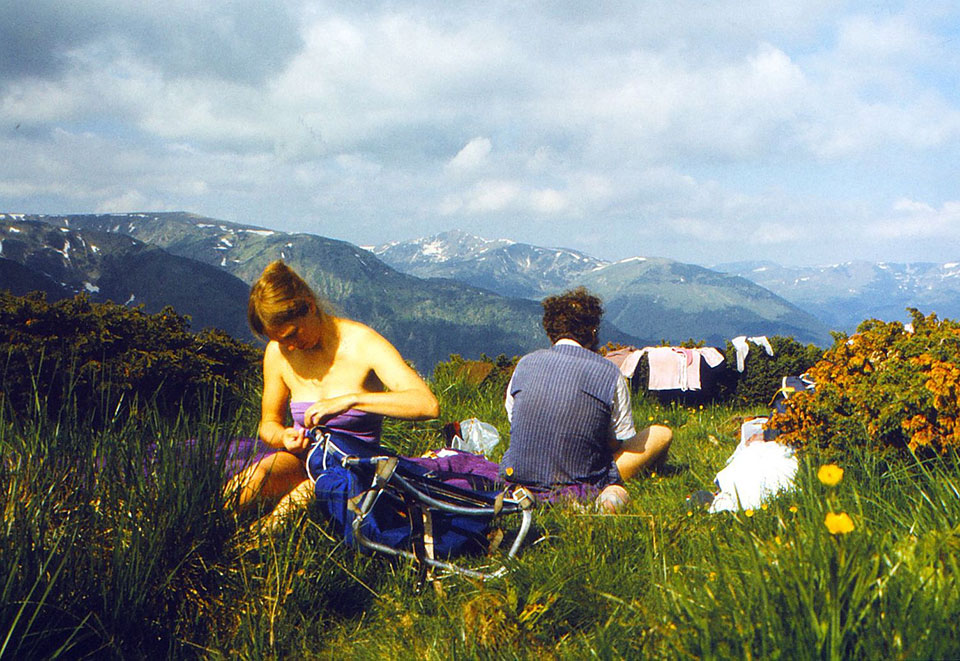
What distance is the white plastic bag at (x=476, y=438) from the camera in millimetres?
5781

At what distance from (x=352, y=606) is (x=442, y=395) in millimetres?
4446

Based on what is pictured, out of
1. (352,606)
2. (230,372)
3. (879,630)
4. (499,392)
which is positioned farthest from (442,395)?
(879,630)

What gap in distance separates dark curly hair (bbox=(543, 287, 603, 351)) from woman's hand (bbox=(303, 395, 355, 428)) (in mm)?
1589

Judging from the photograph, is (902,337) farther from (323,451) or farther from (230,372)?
(230,372)

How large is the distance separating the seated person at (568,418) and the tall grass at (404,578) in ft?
3.06

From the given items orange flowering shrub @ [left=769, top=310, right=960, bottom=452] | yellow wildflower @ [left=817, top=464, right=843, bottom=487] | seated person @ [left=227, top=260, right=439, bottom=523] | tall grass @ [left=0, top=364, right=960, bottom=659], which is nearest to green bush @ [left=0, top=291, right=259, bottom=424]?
seated person @ [left=227, top=260, right=439, bottom=523]

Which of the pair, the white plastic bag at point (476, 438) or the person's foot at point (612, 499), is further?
the white plastic bag at point (476, 438)

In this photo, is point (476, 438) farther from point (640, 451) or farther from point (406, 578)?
point (406, 578)

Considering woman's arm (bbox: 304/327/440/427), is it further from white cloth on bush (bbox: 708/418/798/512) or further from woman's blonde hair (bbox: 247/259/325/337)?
white cloth on bush (bbox: 708/418/798/512)

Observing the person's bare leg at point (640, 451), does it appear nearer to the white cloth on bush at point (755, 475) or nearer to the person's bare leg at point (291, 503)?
the white cloth on bush at point (755, 475)

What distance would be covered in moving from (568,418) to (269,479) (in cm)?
176

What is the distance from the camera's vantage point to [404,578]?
113 inches

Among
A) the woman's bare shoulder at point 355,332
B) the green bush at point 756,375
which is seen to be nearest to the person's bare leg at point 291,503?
the woman's bare shoulder at point 355,332

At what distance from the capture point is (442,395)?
723 centimetres
